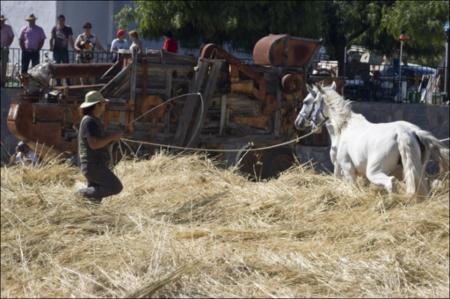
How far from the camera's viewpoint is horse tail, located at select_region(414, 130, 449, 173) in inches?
392

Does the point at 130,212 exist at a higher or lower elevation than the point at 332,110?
lower

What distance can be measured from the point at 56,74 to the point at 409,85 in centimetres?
1168

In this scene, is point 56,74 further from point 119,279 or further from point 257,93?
point 119,279

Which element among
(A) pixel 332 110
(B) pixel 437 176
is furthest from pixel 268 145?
(B) pixel 437 176

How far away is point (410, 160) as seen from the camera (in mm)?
10031

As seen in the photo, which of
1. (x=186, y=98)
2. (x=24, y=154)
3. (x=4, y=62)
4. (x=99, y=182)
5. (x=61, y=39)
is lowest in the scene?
(x=24, y=154)

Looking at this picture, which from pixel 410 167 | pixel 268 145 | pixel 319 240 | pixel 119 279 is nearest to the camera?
pixel 119 279

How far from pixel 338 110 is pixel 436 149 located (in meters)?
1.88

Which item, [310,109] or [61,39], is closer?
[310,109]

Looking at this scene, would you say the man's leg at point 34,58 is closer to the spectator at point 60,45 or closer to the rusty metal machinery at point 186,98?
the spectator at point 60,45

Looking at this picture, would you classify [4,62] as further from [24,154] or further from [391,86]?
[391,86]

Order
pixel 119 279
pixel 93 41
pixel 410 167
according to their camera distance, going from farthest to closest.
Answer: pixel 93 41, pixel 410 167, pixel 119 279

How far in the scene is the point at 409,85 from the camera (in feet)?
76.7

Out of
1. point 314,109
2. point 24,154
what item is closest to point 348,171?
point 314,109
